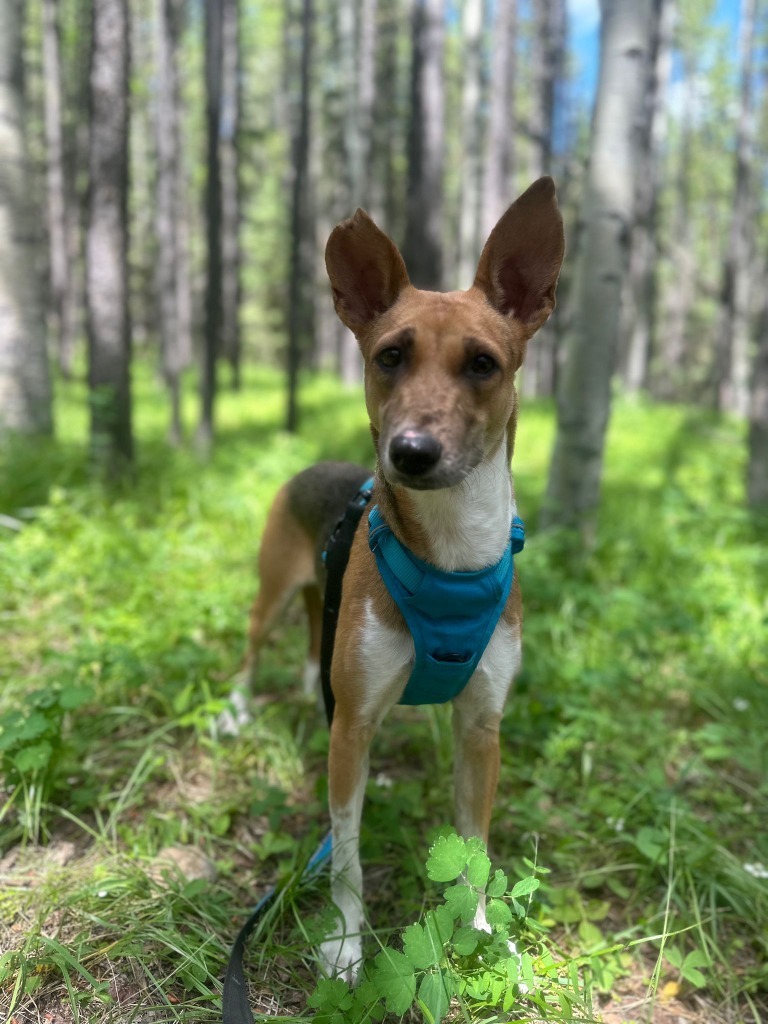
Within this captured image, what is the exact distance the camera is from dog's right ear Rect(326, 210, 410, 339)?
8.04ft

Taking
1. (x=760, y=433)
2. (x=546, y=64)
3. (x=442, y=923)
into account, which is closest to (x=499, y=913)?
(x=442, y=923)

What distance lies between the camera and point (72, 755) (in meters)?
3.30

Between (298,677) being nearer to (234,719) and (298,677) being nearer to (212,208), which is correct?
(234,719)

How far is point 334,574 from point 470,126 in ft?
56.5

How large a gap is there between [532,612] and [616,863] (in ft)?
6.86

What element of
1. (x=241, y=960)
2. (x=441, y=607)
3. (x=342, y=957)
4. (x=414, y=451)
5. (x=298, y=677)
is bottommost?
(x=298, y=677)

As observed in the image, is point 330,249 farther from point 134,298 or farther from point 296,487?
point 134,298

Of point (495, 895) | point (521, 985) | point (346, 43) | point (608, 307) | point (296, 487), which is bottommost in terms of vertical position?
point (521, 985)

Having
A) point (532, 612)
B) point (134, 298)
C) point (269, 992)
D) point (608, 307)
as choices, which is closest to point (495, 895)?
point (269, 992)

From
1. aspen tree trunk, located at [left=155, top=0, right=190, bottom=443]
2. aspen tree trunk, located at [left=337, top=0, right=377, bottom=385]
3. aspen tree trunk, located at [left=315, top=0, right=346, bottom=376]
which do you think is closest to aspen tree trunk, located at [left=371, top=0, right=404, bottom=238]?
aspen tree trunk, located at [left=315, top=0, right=346, bottom=376]

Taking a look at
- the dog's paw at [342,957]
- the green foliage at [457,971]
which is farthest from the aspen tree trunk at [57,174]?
the green foliage at [457,971]

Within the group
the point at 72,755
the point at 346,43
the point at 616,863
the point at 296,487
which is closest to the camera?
the point at 616,863

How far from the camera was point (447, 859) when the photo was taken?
2.03 meters

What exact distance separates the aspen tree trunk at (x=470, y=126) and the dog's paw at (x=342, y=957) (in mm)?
13361
